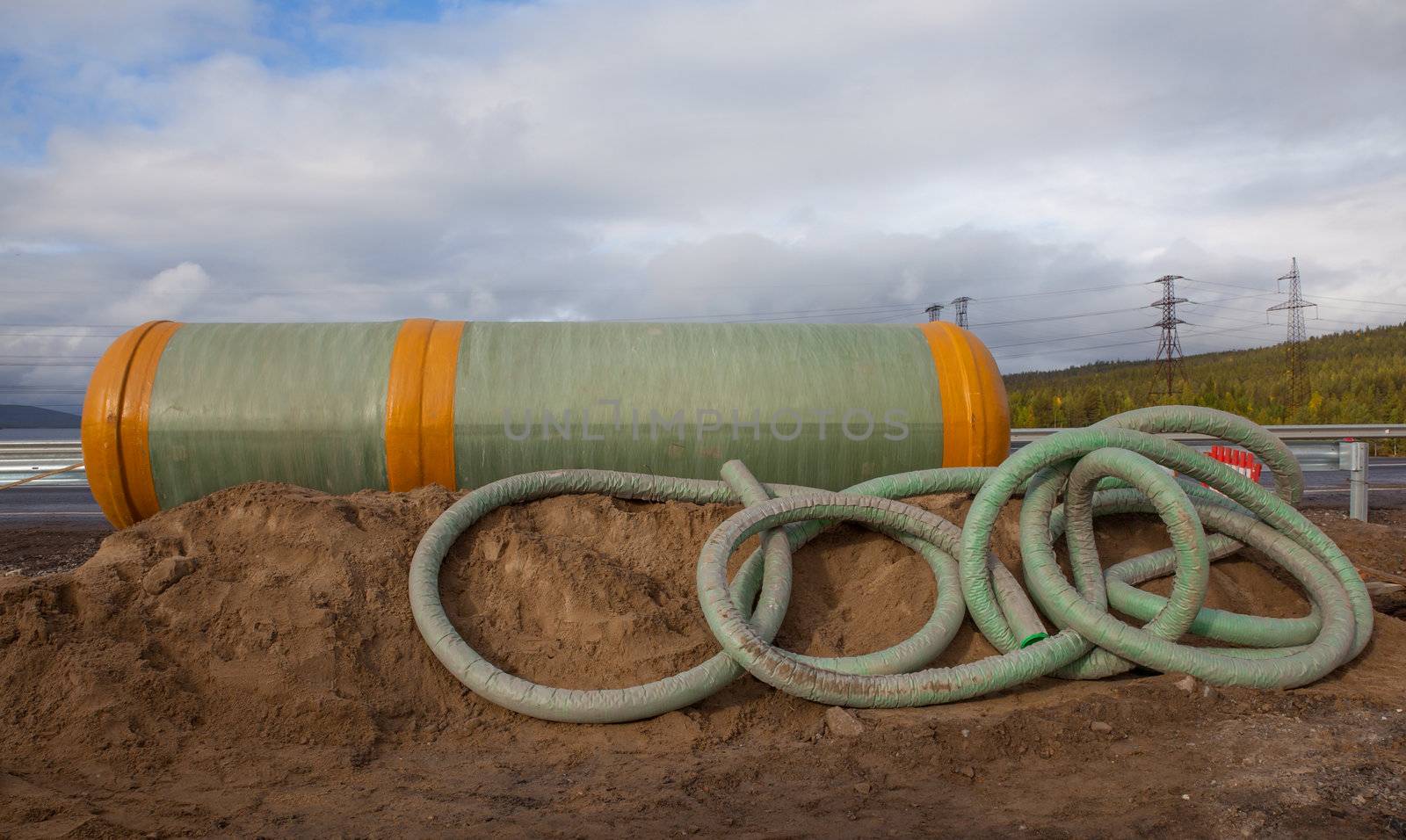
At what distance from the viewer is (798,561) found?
5418 mm

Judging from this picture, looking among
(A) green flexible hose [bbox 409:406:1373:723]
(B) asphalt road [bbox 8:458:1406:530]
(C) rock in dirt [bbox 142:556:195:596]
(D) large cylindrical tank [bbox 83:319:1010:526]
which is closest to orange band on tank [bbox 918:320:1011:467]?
(D) large cylindrical tank [bbox 83:319:1010:526]

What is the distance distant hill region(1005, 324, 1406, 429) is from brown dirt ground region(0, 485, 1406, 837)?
19898 millimetres

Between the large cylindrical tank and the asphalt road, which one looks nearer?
the large cylindrical tank

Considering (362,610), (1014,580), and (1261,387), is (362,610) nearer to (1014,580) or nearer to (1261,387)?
(1014,580)

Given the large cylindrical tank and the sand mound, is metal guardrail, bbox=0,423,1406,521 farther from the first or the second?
the sand mound

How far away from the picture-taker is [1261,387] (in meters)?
52.2

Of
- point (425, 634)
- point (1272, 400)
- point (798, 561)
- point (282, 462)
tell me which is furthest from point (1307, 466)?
point (1272, 400)

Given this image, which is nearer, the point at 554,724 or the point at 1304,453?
the point at 554,724

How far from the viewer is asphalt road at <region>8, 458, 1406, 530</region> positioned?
452 inches

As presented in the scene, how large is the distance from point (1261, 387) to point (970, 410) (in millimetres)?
55900

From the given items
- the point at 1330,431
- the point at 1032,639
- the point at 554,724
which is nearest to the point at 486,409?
the point at 554,724

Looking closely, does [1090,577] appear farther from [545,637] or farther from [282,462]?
[282,462]

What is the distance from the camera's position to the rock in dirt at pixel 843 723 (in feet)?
13.3

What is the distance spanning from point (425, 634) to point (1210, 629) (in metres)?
4.43
